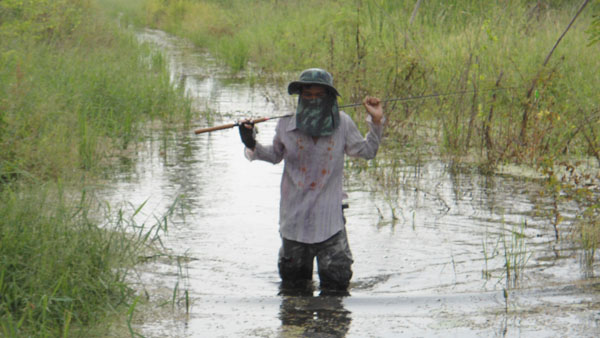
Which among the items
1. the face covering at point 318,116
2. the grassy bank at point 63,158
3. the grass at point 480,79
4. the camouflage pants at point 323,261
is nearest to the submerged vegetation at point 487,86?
the grass at point 480,79

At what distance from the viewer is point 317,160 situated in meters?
4.77

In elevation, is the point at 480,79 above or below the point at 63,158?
above

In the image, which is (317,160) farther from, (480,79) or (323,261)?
(480,79)

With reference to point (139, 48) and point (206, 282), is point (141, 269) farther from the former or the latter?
point (139, 48)

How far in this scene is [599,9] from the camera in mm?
14711

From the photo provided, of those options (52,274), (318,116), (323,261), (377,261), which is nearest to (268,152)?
(318,116)

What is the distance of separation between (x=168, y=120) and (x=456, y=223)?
579cm

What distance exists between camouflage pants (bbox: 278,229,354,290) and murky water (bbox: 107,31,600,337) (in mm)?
127

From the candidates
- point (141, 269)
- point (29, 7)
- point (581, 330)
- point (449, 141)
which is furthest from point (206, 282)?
point (29, 7)

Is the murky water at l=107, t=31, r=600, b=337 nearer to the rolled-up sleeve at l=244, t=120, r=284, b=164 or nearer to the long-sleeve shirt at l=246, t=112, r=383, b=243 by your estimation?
the long-sleeve shirt at l=246, t=112, r=383, b=243

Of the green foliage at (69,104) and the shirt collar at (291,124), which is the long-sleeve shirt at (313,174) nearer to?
the shirt collar at (291,124)

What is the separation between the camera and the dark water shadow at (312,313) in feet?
14.0

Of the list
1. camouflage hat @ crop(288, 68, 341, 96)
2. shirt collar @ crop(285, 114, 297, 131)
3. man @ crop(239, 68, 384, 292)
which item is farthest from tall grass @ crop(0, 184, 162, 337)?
camouflage hat @ crop(288, 68, 341, 96)

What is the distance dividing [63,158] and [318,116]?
3603 millimetres
